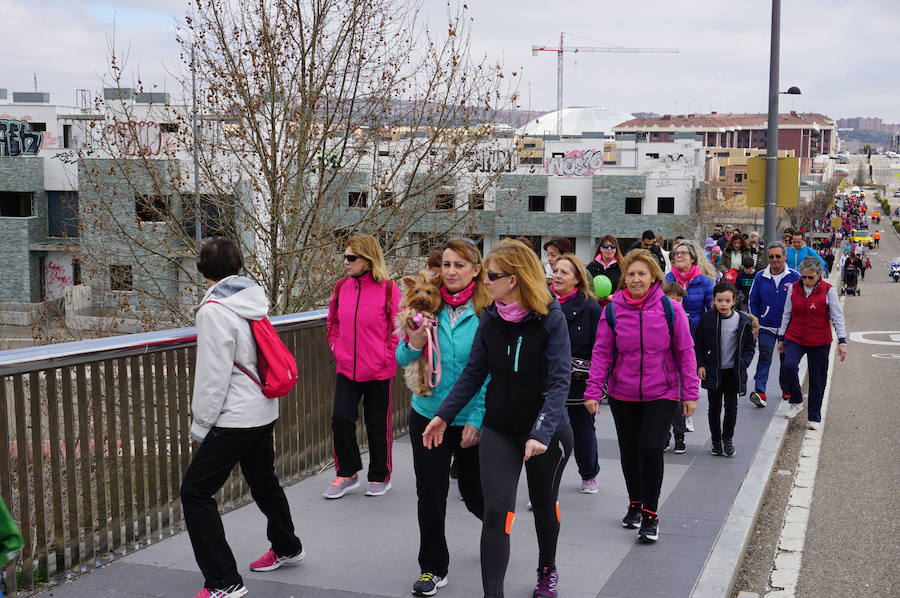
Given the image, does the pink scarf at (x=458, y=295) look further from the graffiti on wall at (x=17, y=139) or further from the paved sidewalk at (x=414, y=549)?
the graffiti on wall at (x=17, y=139)

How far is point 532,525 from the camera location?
6367 millimetres

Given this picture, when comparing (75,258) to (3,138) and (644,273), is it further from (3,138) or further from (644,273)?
(3,138)

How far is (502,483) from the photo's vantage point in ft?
15.1

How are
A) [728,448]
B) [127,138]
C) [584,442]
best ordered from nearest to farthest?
[584,442], [728,448], [127,138]

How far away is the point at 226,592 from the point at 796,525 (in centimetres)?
414

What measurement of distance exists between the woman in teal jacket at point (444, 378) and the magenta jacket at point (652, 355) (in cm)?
134

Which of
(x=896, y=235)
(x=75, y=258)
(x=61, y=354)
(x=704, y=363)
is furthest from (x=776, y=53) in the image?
(x=896, y=235)

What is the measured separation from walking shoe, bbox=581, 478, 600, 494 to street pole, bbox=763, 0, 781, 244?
33.1 ft

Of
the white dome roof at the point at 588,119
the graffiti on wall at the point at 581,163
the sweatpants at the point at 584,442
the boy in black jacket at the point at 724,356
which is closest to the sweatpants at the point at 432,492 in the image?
the sweatpants at the point at 584,442

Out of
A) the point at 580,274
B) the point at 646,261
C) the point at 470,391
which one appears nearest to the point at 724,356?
the point at 580,274

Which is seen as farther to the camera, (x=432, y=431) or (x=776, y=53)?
(x=776, y=53)

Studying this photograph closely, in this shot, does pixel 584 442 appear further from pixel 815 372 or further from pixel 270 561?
pixel 815 372

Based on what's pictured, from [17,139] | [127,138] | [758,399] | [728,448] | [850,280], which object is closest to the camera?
[728,448]

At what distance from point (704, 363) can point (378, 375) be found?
3.46 metres
